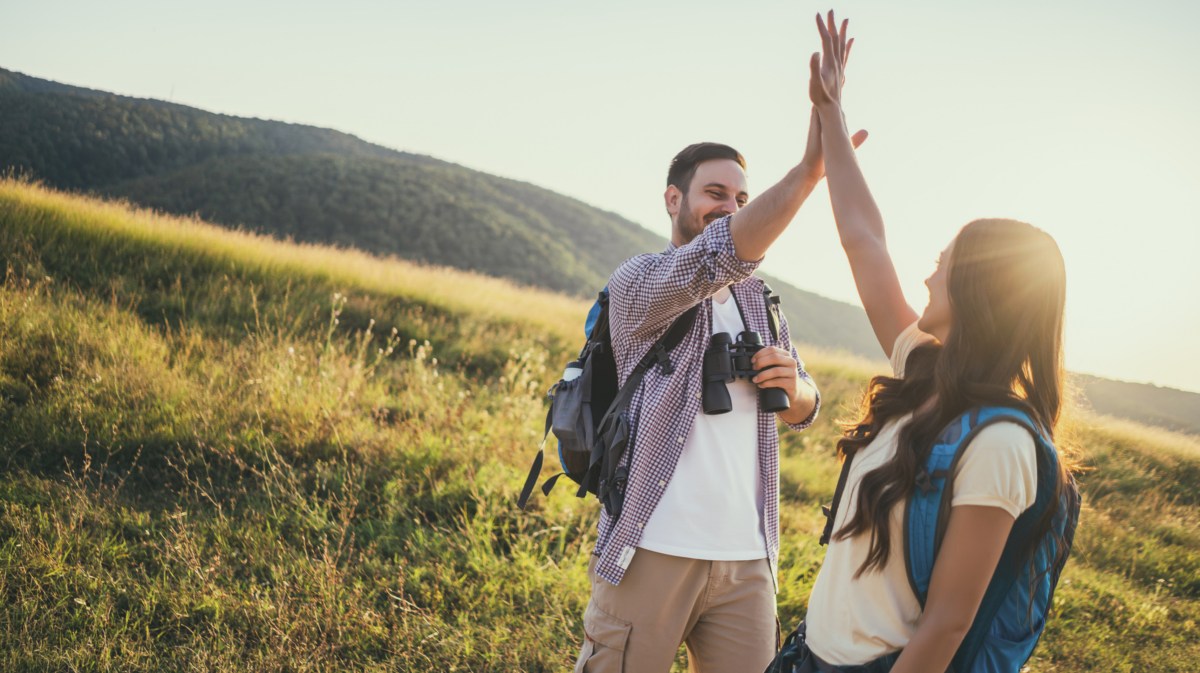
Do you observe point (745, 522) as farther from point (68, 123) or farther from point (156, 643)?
point (68, 123)

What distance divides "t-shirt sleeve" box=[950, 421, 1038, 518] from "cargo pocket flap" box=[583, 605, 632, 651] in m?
1.15

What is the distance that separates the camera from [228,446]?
18.1 feet

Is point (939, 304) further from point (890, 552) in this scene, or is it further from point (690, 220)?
point (690, 220)

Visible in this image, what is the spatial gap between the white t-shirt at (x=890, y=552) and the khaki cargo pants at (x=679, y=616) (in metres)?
0.46

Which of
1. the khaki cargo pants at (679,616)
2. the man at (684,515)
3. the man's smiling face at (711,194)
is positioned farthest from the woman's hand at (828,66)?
the khaki cargo pants at (679,616)

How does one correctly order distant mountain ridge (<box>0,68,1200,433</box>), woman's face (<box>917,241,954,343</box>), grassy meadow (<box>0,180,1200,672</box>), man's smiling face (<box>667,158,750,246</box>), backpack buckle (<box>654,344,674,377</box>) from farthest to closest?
distant mountain ridge (<box>0,68,1200,433</box>) → grassy meadow (<box>0,180,1200,672</box>) → man's smiling face (<box>667,158,750,246</box>) → backpack buckle (<box>654,344,674,377</box>) → woman's face (<box>917,241,954,343</box>)

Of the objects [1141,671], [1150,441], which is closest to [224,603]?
[1141,671]

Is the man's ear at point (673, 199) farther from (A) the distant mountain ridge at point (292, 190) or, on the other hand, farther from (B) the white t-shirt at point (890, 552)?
(A) the distant mountain ridge at point (292, 190)

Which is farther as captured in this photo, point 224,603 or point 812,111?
point 224,603

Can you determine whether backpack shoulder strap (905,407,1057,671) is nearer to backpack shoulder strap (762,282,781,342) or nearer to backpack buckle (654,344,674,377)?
backpack buckle (654,344,674,377)

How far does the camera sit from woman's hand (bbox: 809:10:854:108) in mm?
1913

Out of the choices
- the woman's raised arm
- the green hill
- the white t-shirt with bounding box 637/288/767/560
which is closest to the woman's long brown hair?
the woman's raised arm

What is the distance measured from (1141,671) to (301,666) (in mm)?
5784

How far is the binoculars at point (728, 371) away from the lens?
7.36 ft
